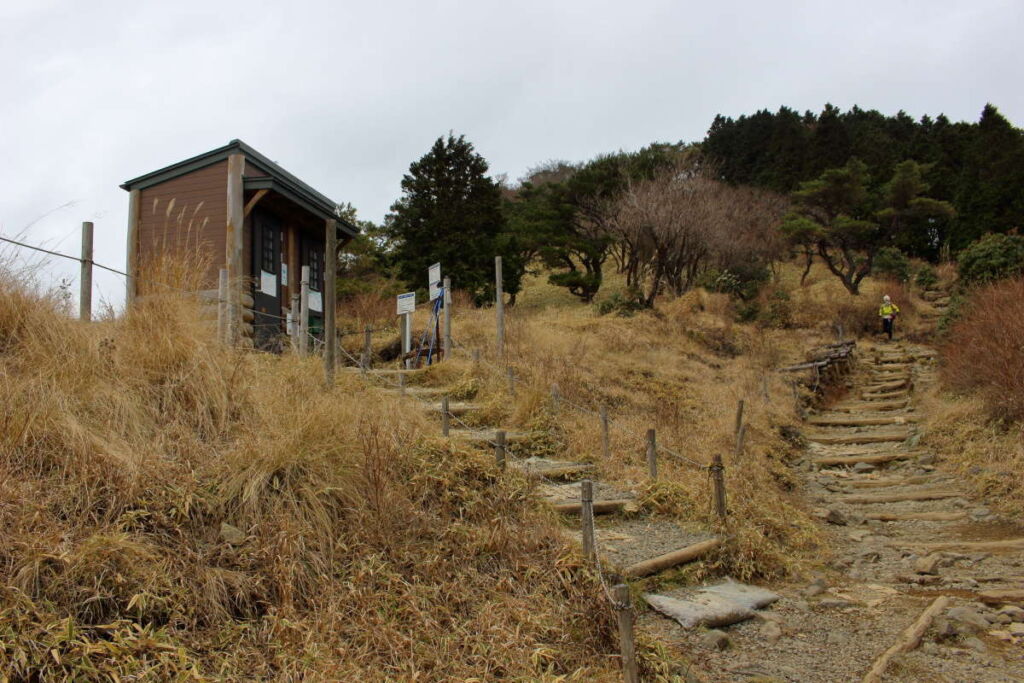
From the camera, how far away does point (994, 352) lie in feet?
29.2

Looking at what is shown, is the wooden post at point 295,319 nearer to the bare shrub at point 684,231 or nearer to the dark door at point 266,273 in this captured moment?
the dark door at point 266,273

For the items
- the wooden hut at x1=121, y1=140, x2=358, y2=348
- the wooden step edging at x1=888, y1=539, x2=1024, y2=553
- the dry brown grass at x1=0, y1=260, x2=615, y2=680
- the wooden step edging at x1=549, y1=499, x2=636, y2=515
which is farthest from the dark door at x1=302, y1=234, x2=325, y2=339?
the wooden step edging at x1=888, y1=539, x2=1024, y2=553

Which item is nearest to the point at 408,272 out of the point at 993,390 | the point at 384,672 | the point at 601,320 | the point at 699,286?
the point at 601,320

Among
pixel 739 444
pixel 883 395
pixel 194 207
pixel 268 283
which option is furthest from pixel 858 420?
pixel 194 207

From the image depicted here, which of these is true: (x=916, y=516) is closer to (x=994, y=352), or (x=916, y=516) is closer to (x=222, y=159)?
(x=994, y=352)

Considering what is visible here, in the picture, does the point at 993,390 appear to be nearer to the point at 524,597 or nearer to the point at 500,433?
the point at 500,433

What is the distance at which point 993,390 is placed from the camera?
8.79 meters

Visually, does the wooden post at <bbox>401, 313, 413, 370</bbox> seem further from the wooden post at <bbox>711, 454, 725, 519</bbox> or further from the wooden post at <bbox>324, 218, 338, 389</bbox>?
the wooden post at <bbox>711, 454, 725, 519</bbox>

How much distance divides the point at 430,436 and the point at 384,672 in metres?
2.35

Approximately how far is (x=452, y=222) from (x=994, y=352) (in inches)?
608

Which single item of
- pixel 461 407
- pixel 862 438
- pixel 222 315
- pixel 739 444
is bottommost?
pixel 862 438

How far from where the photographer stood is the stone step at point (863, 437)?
10.4 meters

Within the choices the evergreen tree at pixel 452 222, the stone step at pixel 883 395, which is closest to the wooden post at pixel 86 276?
the stone step at pixel 883 395

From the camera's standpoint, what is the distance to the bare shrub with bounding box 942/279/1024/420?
834cm
